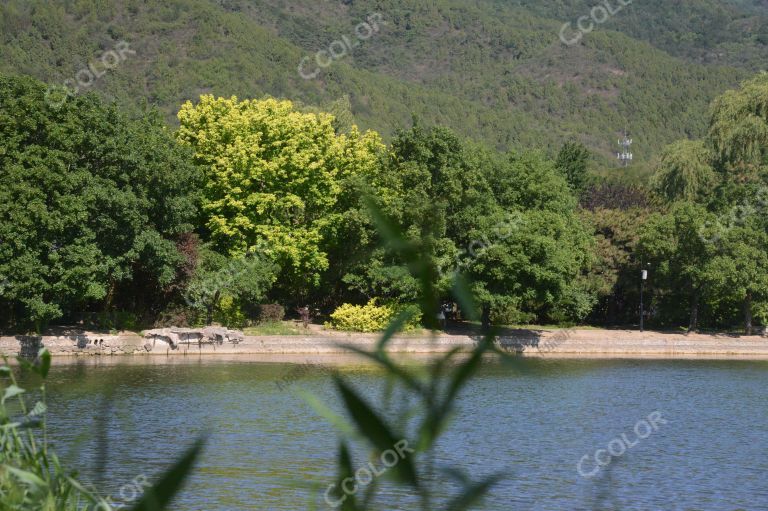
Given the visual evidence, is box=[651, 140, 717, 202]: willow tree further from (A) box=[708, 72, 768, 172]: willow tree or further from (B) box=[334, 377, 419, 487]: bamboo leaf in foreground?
(B) box=[334, 377, 419, 487]: bamboo leaf in foreground

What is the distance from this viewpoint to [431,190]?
3806 cm

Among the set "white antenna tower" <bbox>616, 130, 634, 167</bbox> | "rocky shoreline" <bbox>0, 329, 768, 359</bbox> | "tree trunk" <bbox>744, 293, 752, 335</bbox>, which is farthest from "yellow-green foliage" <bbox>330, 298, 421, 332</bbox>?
"white antenna tower" <bbox>616, 130, 634, 167</bbox>

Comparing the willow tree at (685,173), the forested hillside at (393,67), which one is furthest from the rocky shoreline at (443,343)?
the forested hillside at (393,67)

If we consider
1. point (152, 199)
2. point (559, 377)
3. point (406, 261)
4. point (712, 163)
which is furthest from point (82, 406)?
point (712, 163)

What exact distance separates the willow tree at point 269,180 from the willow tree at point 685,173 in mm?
15944

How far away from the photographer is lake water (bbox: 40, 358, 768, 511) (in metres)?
14.7

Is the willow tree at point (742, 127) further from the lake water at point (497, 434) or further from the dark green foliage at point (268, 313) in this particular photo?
the dark green foliage at point (268, 313)

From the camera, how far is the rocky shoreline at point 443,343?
3084 cm

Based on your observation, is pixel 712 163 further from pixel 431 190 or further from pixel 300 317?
pixel 300 317

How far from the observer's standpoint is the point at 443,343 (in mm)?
22047

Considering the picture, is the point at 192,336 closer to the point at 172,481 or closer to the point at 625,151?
the point at 172,481

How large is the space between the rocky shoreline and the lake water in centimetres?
184

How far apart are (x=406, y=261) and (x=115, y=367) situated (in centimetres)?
2789

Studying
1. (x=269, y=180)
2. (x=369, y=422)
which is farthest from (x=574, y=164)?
(x=369, y=422)
